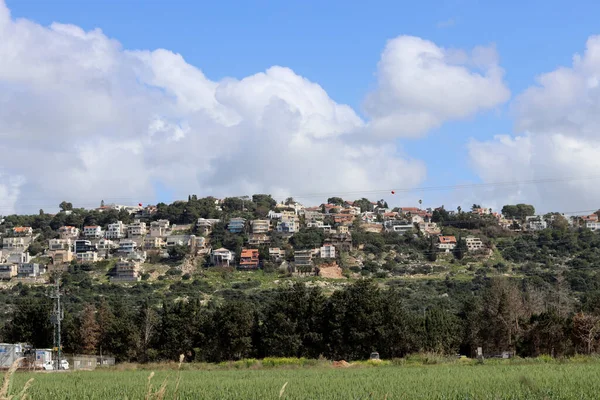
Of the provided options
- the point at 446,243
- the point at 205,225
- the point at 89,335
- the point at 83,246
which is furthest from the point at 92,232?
the point at 89,335

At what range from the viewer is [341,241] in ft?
526

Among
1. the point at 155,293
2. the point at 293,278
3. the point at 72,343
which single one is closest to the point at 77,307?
the point at 155,293

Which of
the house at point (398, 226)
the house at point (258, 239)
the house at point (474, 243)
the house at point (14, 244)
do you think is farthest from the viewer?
the house at point (398, 226)

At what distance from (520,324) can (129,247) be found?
416ft

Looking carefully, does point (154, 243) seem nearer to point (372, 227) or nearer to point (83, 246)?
point (83, 246)

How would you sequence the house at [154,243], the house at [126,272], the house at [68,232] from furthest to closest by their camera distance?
the house at [68,232] < the house at [154,243] < the house at [126,272]

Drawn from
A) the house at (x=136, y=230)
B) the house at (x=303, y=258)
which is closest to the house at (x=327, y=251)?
the house at (x=303, y=258)

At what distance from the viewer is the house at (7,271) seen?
14188cm

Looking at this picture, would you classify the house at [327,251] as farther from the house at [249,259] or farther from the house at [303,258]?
the house at [249,259]

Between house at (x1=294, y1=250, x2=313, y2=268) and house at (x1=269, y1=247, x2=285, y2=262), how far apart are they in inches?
142

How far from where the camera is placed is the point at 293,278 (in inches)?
4943

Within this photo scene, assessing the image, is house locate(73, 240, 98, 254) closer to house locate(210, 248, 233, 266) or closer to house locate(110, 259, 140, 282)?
Answer: house locate(110, 259, 140, 282)

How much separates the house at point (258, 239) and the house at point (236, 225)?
987 centimetres

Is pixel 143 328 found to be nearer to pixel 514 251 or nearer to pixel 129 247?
pixel 514 251
